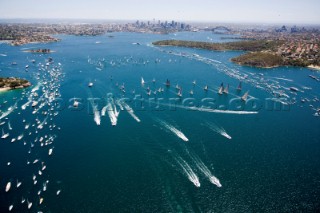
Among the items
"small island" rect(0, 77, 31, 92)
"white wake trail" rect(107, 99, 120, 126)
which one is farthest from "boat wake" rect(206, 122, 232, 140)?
"small island" rect(0, 77, 31, 92)

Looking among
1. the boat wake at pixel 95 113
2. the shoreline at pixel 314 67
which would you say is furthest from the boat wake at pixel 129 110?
the shoreline at pixel 314 67

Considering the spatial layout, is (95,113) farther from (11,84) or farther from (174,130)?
(11,84)

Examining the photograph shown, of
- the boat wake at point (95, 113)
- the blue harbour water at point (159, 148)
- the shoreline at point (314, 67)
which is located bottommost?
the blue harbour water at point (159, 148)

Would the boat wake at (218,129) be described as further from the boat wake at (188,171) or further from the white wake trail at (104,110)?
the white wake trail at (104,110)

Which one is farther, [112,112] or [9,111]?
[9,111]

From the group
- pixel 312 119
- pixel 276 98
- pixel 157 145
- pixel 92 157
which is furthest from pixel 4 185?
pixel 276 98

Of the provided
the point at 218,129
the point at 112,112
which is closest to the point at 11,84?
the point at 112,112
